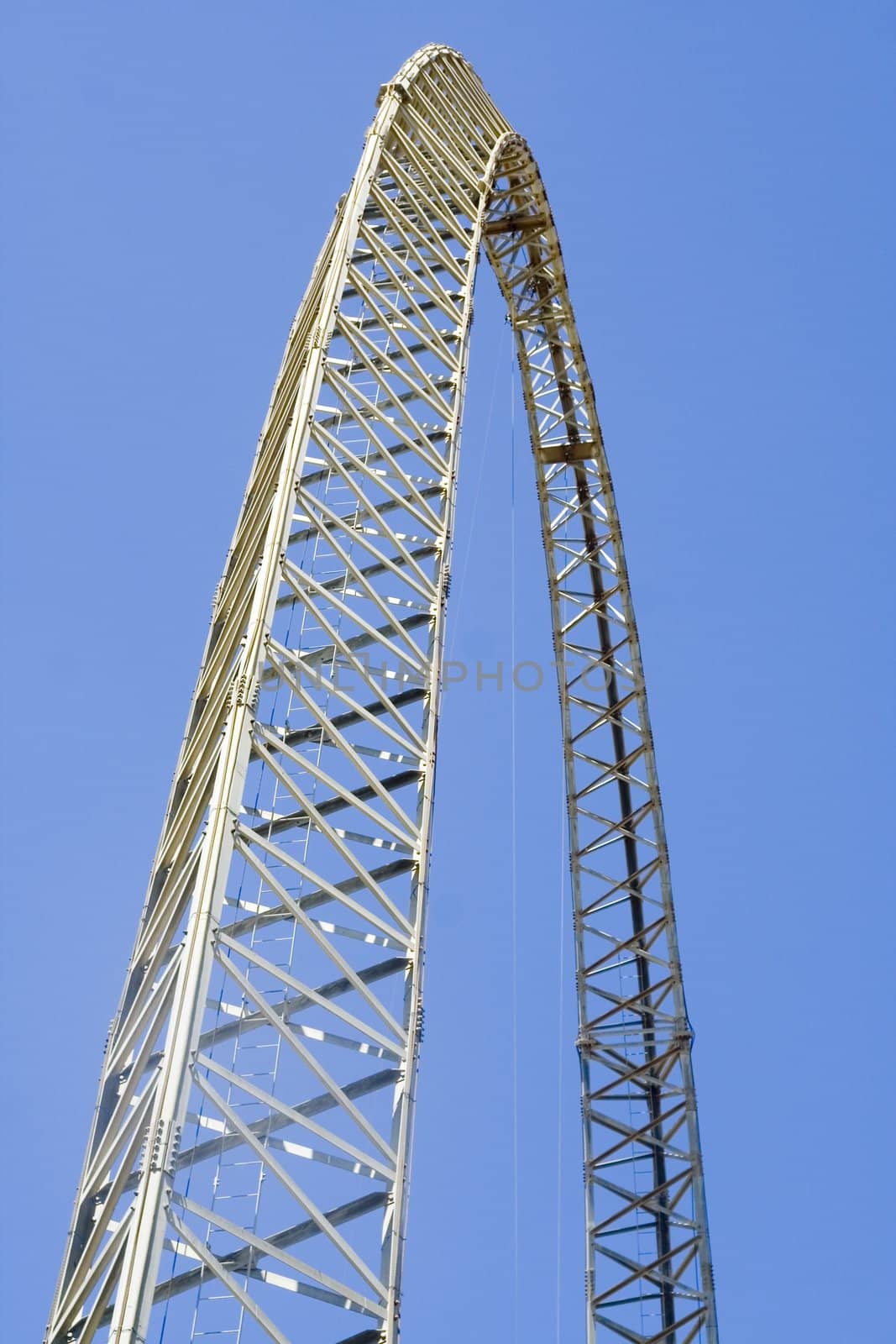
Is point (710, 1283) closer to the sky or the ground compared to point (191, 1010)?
closer to the sky

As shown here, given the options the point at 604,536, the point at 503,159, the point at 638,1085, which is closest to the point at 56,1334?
the point at 638,1085

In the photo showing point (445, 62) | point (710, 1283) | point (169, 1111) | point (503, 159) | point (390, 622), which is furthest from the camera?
point (503, 159)

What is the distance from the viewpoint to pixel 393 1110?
19.1 m

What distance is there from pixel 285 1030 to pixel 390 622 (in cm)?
743

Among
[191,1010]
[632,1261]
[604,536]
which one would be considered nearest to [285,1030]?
[191,1010]

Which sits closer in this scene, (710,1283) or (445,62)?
(710,1283)

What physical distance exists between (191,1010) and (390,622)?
27.2 feet

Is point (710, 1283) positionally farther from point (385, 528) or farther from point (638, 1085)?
point (385, 528)

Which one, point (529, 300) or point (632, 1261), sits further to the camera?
point (529, 300)

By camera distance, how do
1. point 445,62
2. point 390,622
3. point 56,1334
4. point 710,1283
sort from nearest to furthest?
point 56,1334 < point 390,622 < point 710,1283 < point 445,62

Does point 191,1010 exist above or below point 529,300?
below

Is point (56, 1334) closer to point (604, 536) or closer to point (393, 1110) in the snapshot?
point (393, 1110)

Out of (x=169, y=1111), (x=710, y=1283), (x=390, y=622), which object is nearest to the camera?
(x=169, y=1111)

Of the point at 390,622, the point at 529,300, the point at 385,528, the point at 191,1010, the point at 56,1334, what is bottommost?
the point at 56,1334
